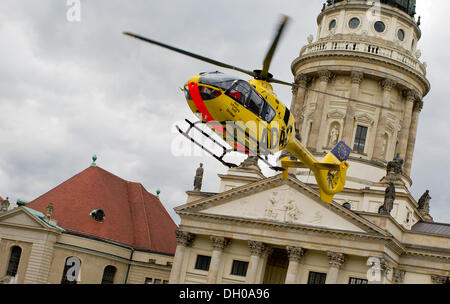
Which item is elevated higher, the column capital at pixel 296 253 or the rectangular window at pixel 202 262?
the column capital at pixel 296 253

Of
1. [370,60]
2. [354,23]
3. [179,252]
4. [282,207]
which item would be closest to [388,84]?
[370,60]

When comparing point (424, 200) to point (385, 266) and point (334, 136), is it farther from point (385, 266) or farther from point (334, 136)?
point (385, 266)

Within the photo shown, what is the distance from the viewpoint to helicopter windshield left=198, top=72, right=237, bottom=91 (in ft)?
88.5

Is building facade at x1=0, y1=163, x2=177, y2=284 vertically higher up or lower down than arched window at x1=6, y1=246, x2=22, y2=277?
higher up

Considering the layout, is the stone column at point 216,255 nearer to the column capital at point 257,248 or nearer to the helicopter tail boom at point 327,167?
the column capital at point 257,248

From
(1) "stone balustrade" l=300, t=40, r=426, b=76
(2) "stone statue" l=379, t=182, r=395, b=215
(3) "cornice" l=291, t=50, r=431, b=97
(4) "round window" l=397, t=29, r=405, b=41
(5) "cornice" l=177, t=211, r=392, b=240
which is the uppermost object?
(4) "round window" l=397, t=29, r=405, b=41

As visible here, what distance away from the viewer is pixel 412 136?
7481 cm

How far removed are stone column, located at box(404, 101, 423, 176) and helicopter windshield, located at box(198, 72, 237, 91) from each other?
48.8m

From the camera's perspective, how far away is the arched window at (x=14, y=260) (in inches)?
2613

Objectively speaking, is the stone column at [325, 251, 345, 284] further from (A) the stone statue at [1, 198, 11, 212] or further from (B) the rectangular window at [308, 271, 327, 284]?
(A) the stone statue at [1, 198, 11, 212]

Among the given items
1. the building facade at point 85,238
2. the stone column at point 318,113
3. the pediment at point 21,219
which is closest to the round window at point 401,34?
the stone column at point 318,113

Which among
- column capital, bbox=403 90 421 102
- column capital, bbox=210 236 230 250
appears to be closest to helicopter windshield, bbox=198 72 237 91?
column capital, bbox=210 236 230 250

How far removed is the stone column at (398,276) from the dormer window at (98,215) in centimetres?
2715
